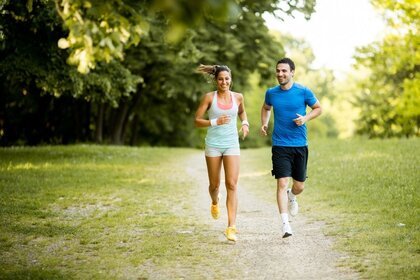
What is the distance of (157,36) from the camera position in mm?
24094

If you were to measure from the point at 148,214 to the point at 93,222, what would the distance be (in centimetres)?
118

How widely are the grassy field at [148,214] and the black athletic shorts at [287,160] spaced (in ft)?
3.62

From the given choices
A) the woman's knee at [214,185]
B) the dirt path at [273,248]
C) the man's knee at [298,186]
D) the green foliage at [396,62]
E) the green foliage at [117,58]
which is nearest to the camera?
the green foliage at [117,58]

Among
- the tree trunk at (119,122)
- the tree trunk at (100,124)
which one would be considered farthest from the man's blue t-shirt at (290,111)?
the tree trunk at (119,122)

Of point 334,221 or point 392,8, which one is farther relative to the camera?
point 392,8

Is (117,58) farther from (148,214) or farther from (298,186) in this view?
(298,186)

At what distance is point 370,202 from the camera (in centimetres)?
1102

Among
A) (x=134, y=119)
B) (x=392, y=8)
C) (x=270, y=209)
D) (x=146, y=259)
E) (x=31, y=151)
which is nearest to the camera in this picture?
(x=146, y=259)

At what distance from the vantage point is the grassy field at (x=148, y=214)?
7332 millimetres

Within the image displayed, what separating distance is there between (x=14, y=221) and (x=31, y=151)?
12.9 meters

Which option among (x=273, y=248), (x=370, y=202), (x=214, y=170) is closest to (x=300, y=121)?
(x=214, y=170)

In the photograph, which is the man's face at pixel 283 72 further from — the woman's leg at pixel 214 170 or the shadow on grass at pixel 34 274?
the shadow on grass at pixel 34 274

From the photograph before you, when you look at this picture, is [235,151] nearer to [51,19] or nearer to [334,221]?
[334,221]

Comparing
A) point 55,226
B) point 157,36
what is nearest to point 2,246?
point 55,226
